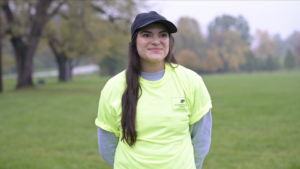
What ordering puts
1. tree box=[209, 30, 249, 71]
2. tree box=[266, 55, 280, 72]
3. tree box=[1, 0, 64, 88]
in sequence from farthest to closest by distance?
tree box=[266, 55, 280, 72]
tree box=[209, 30, 249, 71]
tree box=[1, 0, 64, 88]

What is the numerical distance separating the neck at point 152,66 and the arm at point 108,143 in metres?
0.54

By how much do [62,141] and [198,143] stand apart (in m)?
5.31

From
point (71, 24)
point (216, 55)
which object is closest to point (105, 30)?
point (71, 24)

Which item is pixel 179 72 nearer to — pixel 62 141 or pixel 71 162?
pixel 71 162

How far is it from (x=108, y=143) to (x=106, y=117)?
0.76 feet

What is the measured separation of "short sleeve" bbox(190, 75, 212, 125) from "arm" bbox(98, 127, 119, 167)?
601 millimetres

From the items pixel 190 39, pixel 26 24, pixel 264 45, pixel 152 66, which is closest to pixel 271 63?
pixel 264 45

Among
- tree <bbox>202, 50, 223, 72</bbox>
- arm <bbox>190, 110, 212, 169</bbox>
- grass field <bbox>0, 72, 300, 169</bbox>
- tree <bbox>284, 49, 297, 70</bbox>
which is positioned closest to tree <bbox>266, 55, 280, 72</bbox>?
tree <bbox>284, 49, 297, 70</bbox>

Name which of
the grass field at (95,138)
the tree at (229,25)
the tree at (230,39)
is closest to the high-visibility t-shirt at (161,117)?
the grass field at (95,138)

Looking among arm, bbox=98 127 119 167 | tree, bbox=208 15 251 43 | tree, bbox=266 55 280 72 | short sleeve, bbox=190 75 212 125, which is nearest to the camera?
short sleeve, bbox=190 75 212 125

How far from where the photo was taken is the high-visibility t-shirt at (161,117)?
184 cm

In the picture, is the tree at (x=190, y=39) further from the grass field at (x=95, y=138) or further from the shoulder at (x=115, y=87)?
the shoulder at (x=115, y=87)

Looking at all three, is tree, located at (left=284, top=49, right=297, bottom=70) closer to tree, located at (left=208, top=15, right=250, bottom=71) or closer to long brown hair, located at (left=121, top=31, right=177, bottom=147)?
tree, located at (left=208, top=15, right=250, bottom=71)

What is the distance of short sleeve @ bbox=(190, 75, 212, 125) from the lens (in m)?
1.96
